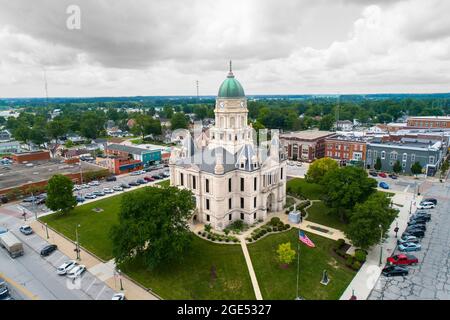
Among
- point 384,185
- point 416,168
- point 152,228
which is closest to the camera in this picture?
point 152,228

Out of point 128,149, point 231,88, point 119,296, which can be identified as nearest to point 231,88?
point 231,88

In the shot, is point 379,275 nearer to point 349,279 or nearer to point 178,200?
point 349,279

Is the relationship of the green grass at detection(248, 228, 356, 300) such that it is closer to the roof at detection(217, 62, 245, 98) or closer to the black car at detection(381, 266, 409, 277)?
the black car at detection(381, 266, 409, 277)

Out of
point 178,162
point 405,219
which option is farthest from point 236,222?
point 405,219

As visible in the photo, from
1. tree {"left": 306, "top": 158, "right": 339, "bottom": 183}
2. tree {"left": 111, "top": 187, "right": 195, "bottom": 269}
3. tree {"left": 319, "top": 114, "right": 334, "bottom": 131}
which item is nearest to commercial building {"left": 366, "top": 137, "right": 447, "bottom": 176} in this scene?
tree {"left": 306, "top": 158, "right": 339, "bottom": 183}

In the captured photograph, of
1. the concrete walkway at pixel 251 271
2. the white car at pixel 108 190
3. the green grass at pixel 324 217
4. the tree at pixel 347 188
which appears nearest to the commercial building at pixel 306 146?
the green grass at pixel 324 217

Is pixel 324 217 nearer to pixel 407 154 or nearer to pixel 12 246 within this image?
pixel 407 154

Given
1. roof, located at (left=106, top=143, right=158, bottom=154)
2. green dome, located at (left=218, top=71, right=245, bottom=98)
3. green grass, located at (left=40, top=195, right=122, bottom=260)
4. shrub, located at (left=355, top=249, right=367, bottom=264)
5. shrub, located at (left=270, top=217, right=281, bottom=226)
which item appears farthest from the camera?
roof, located at (left=106, top=143, right=158, bottom=154)

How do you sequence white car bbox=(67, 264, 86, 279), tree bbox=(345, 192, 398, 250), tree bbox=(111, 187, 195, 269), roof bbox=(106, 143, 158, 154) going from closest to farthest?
tree bbox=(111, 187, 195, 269) → white car bbox=(67, 264, 86, 279) → tree bbox=(345, 192, 398, 250) → roof bbox=(106, 143, 158, 154)
